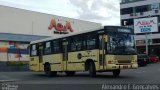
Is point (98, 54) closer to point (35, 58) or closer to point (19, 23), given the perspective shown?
point (35, 58)

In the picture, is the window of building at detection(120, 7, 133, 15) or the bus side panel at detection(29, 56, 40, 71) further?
the window of building at detection(120, 7, 133, 15)

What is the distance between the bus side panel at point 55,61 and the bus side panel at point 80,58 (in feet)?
4.35

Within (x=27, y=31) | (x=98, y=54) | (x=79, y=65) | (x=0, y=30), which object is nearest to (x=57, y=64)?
(x=79, y=65)

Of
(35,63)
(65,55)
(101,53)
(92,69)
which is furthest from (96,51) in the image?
(35,63)

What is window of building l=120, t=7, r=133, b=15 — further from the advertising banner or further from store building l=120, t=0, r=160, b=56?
the advertising banner

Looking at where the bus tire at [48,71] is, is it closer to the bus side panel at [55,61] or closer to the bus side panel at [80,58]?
the bus side panel at [55,61]

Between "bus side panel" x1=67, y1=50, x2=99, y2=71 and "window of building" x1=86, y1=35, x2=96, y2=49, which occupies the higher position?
"window of building" x1=86, y1=35, x2=96, y2=49

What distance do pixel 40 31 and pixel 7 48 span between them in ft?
21.2

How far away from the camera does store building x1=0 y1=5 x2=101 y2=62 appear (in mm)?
48438

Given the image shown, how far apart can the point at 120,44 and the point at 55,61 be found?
731 cm

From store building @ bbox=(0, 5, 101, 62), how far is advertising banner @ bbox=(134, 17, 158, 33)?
24956mm

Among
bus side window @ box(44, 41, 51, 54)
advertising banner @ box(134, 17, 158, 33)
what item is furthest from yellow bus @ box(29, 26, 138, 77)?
advertising banner @ box(134, 17, 158, 33)

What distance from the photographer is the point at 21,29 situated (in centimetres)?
5088

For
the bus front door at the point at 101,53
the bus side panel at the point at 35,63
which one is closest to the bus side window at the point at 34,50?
the bus side panel at the point at 35,63
